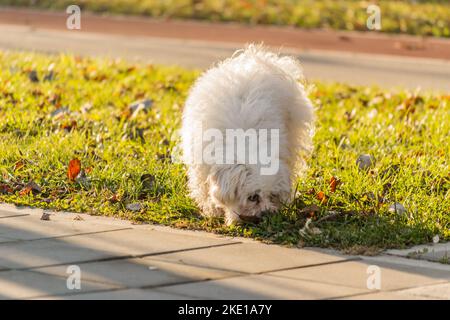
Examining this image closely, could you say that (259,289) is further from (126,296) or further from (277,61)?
(277,61)

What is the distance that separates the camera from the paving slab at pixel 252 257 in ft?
20.2

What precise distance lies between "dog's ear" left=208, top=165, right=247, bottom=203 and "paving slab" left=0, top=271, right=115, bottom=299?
126 centimetres

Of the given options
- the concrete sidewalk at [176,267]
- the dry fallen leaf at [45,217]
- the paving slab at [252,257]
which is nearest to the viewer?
the concrete sidewalk at [176,267]

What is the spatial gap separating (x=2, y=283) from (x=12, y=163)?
2.66 meters

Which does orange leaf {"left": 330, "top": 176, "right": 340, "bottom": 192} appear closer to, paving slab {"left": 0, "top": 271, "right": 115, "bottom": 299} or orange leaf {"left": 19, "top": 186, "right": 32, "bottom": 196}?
orange leaf {"left": 19, "top": 186, "right": 32, "bottom": 196}

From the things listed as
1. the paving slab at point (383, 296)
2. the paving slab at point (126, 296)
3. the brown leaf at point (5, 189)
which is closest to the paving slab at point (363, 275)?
the paving slab at point (383, 296)

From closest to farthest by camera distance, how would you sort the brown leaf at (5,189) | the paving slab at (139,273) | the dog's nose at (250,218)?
the paving slab at (139,273)
the dog's nose at (250,218)
the brown leaf at (5,189)

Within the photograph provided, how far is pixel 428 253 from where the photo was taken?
21.3 ft

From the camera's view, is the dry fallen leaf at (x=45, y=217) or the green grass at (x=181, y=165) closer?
the green grass at (x=181, y=165)

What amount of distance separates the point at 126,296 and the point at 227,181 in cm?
137

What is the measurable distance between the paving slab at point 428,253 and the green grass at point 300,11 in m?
10.7

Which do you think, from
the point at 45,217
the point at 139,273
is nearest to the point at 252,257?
the point at 139,273

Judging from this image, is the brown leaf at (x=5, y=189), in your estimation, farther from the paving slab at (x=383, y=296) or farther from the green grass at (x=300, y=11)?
the green grass at (x=300, y=11)

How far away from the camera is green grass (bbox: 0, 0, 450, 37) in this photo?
17594 mm
